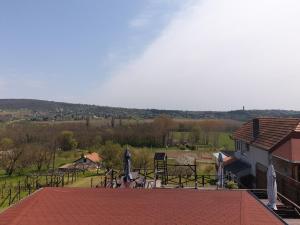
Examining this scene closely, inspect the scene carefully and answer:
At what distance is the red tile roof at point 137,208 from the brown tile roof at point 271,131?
14.9 m

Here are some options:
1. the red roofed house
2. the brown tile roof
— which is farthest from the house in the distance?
the brown tile roof

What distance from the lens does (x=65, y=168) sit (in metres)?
68.1

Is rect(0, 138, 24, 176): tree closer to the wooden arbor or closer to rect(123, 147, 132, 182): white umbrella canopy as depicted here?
the wooden arbor

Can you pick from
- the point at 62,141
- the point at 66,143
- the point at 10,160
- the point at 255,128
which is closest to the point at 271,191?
the point at 255,128

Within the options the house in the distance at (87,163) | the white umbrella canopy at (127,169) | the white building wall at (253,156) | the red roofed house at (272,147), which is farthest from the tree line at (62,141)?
the white umbrella canopy at (127,169)

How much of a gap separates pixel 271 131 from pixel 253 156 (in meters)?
3.00

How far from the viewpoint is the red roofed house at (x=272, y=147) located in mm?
24312

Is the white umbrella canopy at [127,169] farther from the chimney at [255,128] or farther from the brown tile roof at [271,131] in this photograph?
the chimney at [255,128]

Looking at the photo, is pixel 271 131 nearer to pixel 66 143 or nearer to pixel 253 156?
pixel 253 156

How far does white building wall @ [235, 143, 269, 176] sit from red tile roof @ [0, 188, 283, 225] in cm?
1637

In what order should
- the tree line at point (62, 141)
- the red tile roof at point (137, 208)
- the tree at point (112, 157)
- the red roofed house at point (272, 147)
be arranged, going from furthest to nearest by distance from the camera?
the tree line at point (62, 141) → the tree at point (112, 157) → the red roofed house at point (272, 147) → the red tile roof at point (137, 208)

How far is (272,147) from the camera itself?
27.3 meters

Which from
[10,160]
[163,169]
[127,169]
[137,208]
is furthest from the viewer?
[10,160]

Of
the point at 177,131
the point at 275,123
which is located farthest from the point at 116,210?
the point at 177,131
